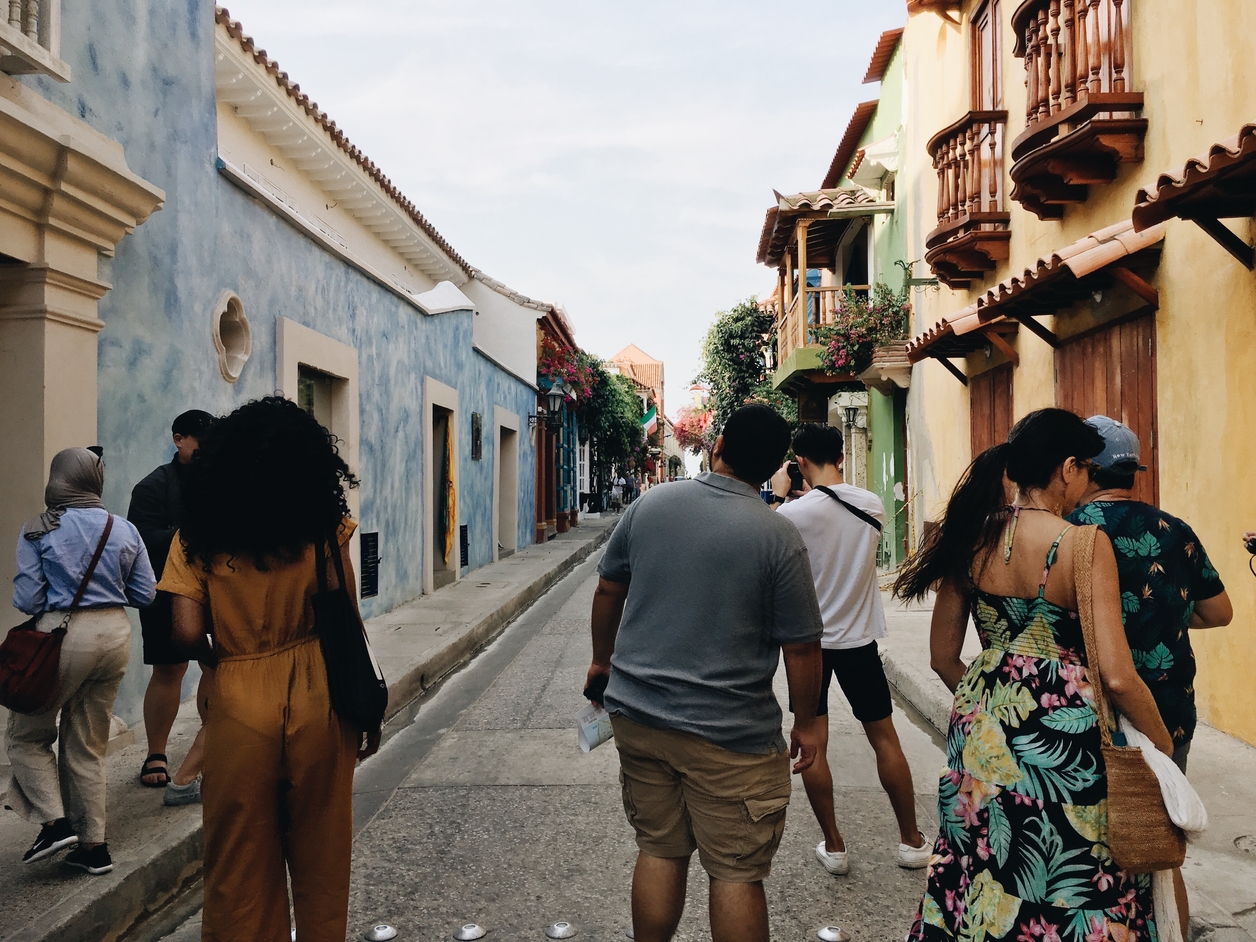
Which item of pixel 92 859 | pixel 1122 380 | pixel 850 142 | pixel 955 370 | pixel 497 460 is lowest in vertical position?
pixel 92 859

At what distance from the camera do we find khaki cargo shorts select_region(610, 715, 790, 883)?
105 inches

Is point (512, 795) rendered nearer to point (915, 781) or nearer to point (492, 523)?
point (915, 781)

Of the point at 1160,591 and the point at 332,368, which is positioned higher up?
the point at 332,368

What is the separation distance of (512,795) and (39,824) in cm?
203

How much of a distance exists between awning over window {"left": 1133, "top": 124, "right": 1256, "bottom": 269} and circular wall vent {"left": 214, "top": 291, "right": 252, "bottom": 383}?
580 centimetres

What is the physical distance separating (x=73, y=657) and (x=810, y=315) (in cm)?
1527

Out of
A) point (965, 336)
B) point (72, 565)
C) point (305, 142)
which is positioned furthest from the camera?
point (305, 142)

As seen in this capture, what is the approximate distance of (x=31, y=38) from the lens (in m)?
4.80

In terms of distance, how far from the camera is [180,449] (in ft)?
15.6

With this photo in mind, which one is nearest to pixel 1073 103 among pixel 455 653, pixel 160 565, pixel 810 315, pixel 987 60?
pixel 987 60

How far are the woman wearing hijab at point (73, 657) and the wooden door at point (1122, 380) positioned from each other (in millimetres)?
5768

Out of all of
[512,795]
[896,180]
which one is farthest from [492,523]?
[512,795]

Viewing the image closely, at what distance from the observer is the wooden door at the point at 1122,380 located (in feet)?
23.0

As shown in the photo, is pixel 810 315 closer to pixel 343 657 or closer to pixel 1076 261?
pixel 1076 261
